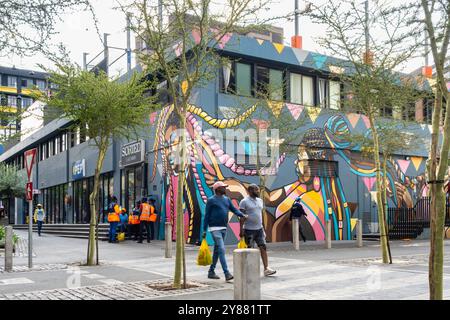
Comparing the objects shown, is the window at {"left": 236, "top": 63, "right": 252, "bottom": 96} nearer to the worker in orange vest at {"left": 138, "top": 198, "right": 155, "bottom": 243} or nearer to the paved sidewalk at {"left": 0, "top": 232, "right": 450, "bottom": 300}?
the worker in orange vest at {"left": 138, "top": 198, "right": 155, "bottom": 243}

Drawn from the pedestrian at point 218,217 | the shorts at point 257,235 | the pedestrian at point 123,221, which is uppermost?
the pedestrian at point 218,217

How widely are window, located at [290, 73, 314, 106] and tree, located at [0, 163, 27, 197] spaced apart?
26771 mm

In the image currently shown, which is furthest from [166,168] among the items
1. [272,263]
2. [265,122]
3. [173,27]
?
[173,27]

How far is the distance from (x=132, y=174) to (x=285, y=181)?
7395 millimetres

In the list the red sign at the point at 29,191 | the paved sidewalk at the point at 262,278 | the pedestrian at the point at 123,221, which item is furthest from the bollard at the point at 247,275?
the pedestrian at the point at 123,221

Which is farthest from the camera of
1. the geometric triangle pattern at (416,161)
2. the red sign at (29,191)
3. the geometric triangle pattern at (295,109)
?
the geometric triangle pattern at (416,161)

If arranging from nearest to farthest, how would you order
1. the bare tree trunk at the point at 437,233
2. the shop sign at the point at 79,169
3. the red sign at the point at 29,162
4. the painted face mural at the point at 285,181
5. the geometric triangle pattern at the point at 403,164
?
1. the bare tree trunk at the point at 437,233
2. the red sign at the point at 29,162
3. the painted face mural at the point at 285,181
4. the geometric triangle pattern at the point at 403,164
5. the shop sign at the point at 79,169

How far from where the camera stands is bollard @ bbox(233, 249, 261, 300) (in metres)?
4.92

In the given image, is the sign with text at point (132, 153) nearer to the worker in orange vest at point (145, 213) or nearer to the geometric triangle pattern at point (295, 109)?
the worker in orange vest at point (145, 213)

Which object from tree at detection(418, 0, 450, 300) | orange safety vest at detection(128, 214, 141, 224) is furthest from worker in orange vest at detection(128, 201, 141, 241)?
tree at detection(418, 0, 450, 300)

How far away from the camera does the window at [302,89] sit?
22.2m

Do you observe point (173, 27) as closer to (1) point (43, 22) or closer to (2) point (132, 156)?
(1) point (43, 22)

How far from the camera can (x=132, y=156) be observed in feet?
77.2

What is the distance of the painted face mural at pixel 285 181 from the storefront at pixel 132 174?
3.65 feet
